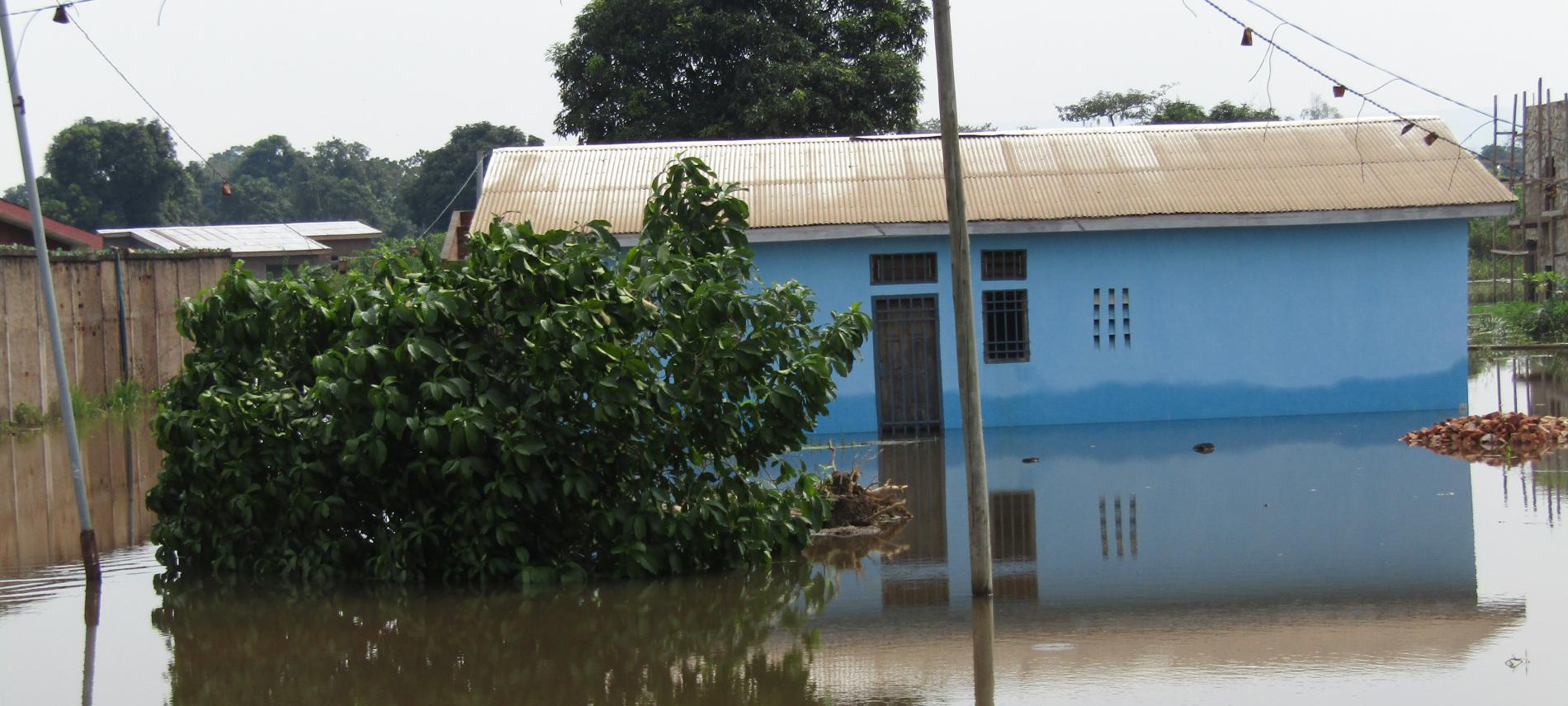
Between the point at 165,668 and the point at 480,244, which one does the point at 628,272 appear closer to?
the point at 480,244

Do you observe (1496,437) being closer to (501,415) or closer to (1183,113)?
(501,415)

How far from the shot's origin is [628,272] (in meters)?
9.95

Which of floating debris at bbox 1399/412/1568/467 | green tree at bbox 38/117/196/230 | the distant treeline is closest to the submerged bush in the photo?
floating debris at bbox 1399/412/1568/467

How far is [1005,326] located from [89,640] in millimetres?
11902

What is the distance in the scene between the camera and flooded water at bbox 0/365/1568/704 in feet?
22.8

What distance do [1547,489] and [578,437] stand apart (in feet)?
26.9

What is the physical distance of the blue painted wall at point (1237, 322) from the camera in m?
17.8

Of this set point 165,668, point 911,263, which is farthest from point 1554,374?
point 165,668

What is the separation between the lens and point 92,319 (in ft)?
69.6

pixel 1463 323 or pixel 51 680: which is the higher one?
pixel 1463 323

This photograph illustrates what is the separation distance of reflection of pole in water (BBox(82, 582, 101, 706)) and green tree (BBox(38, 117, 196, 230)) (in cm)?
5142

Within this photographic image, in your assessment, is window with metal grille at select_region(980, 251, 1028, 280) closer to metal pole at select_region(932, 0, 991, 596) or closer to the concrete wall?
metal pole at select_region(932, 0, 991, 596)

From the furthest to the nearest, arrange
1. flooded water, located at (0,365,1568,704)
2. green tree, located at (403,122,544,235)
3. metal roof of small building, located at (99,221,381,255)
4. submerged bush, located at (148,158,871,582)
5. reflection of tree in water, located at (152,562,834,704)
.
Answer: green tree, located at (403,122,544,235) → metal roof of small building, located at (99,221,381,255) → submerged bush, located at (148,158,871,582) → reflection of tree in water, located at (152,562,834,704) → flooded water, located at (0,365,1568,704)

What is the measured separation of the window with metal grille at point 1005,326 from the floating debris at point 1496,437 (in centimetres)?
486
